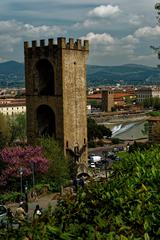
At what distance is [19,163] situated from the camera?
32.1 metres

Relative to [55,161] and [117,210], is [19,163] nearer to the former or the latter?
[55,161]

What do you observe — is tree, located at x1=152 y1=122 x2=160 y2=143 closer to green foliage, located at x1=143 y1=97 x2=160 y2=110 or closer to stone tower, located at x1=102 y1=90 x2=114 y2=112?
stone tower, located at x1=102 y1=90 x2=114 y2=112

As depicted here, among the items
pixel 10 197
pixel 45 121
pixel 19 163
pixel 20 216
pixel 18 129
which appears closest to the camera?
pixel 20 216

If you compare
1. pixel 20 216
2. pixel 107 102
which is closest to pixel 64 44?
pixel 20 216

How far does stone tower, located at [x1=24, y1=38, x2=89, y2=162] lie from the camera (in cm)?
3512

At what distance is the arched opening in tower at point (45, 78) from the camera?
3688 cm

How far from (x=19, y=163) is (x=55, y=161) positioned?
217 cm

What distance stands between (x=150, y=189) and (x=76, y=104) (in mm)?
28513

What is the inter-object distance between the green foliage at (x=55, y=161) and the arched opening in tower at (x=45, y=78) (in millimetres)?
3913

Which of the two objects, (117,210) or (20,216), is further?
(20,216)

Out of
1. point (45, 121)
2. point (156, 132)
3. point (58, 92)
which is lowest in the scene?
point (156, 132)

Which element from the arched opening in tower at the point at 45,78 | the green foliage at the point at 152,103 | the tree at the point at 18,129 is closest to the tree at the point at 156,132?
the tree at the point at 18,129

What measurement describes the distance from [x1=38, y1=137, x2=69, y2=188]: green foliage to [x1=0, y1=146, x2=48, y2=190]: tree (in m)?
0.54

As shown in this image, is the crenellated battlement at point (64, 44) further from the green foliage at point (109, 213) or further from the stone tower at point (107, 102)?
the stone tower at point (107, 102)
